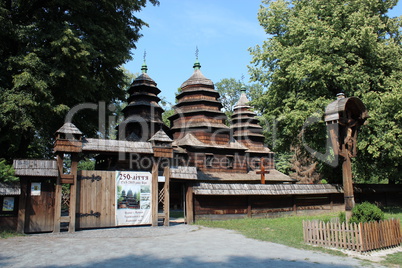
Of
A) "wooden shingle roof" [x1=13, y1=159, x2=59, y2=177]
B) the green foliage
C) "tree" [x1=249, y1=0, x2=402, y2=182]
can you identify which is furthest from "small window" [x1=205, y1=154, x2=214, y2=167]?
"wooden shingle roof" [x1=13, y1=159, x2=59, y2=177]

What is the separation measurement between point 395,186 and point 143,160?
17.9 meters

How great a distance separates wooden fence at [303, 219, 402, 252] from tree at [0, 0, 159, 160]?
1303 cm

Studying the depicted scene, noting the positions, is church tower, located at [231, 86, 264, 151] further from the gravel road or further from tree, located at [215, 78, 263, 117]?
the gravel road

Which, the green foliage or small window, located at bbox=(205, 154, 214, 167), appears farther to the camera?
small window, located at bbox=(205, 154, 214, 167)

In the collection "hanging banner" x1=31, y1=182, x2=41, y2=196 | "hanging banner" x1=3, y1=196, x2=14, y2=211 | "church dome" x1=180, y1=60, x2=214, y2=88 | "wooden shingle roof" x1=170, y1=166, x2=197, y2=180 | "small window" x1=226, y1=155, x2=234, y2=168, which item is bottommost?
"hanging banner" x1=3, y1=196, x2=14, y2=211

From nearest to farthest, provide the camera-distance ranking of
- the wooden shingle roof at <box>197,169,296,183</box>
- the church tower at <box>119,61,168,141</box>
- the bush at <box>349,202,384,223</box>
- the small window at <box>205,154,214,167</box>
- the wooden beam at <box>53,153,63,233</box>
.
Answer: the bush at <box>349,202,384,223</box>, the wooden beam at <box>53,153,63,233</box>, the wooden shingle roof at <box>197,169,296,183</box>, the church tower at <box>119,61,168,141</box>, the small window at <box>205,154,214,167</box>

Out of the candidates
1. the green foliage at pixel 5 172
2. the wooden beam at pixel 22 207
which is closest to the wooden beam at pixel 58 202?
the wooden beam at pixel 22 207

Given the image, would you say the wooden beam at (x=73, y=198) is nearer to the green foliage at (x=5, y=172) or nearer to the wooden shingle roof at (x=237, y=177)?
the green foliage at (x=5, y=172)

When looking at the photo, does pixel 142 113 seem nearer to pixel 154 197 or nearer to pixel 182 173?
pixel 182 173

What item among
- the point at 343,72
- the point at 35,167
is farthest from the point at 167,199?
the point at 343,72

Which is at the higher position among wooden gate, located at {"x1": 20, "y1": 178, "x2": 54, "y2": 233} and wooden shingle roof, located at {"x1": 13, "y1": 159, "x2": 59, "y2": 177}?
wooden shingle roof, located at {"x1": 13, "y1": 159, "x2": 59, "y2": 177}

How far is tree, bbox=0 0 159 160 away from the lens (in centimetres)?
1599

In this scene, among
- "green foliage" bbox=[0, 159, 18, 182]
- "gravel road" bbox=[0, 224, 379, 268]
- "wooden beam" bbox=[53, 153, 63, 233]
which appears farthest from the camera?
"green foliage" bbox=[0, 159, 18, 182]

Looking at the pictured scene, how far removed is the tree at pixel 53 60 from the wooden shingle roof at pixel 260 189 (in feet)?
27.3
